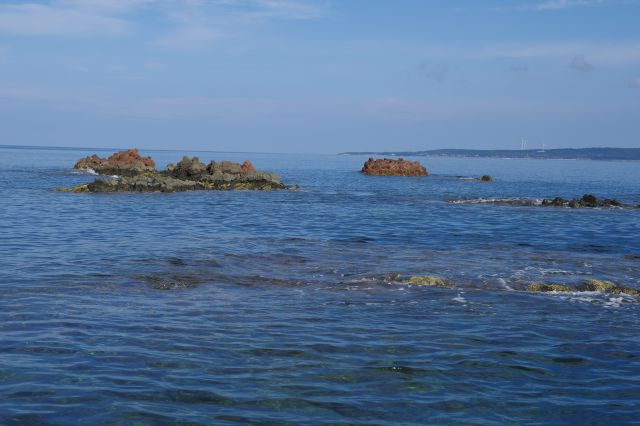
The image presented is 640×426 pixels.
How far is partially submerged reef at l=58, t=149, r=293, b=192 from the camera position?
57219mm

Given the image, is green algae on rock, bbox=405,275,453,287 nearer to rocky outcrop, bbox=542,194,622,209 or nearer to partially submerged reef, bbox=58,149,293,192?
rocky outcrop, bbox=542,194,622,209

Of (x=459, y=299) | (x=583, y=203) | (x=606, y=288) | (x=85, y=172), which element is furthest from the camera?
(x=85, y=172)

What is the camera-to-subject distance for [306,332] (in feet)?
43.6

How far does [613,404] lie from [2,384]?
9315 millimetres

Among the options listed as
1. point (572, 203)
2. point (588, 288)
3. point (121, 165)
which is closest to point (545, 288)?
point (588, 288)

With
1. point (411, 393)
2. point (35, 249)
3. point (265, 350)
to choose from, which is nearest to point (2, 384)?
point (265, 350)

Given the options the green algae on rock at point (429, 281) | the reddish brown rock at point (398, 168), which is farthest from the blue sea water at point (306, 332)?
the reddish brown rock at point (398, 168)

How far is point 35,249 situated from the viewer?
23.5 meters

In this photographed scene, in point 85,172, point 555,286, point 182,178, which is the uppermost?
point 85,172

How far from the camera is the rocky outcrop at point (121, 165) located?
8300 centimetres

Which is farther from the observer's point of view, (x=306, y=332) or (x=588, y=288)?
(x=588, y=288)

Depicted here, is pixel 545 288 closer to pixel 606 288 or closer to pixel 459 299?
pixel 606 288

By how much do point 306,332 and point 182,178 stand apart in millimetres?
58900

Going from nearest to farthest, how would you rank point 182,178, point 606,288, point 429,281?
1. point 606,288
2. point 429,281
3. point 182,178
